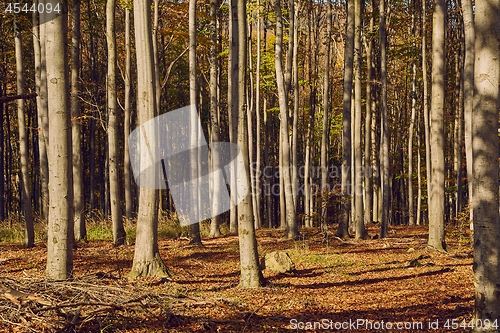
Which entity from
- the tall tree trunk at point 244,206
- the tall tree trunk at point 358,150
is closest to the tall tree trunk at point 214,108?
the tall tree trunk at point 358,150

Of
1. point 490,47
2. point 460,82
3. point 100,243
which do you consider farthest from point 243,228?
point 460,82

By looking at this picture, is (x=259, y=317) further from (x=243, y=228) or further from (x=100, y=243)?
(x=100, y=243)

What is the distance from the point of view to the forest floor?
6434 mm

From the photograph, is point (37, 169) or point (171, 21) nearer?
point (171, 21)

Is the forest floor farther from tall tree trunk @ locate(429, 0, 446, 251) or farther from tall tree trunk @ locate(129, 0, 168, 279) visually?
tall tree trunk @ locate(429, 0, 446, 251)

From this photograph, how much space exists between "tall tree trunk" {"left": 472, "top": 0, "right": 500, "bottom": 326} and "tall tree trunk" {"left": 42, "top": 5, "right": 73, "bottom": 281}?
5.68 m

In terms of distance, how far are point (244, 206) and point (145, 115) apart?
2.59 meters

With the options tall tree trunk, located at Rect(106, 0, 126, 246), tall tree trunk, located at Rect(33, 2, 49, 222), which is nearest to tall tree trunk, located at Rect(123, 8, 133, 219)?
tall tree trunk, located at Rect(106, 0, 126, 246)

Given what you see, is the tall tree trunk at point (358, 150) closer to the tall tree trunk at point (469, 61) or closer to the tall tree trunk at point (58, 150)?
the tall tree trunk at point (469, 61)

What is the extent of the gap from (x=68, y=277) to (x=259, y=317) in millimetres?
3069

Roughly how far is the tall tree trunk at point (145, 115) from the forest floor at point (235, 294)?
43 cm

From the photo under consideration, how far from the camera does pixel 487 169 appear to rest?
582cm

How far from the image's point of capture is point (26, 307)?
6.13 metres

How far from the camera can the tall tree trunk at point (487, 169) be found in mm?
5758
